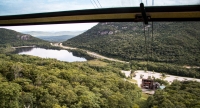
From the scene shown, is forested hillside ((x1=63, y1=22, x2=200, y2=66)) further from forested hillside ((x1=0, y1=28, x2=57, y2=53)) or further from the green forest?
forested hillside ((x1=0, y1=28, x2=57, y2=53))

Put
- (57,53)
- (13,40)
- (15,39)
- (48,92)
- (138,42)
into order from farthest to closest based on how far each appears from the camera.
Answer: (57,53) < (15,39) < (13,40) < (138,42) < (48,92)

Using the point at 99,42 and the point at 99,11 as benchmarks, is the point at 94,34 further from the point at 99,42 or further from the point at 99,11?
the point at 99,11

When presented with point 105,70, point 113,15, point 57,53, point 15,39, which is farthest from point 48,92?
point 15,39

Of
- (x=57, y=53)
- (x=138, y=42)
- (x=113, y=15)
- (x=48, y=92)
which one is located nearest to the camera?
(x=113, y=15)

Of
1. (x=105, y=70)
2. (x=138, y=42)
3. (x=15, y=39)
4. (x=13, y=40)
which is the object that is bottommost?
(x=105, y=70)

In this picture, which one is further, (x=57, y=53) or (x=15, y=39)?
(x=57, y=53)

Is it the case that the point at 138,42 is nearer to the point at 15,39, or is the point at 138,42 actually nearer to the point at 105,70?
the point at 105,70

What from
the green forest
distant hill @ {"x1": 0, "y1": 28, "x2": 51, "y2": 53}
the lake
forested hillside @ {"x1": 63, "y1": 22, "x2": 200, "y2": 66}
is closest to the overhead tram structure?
the green forest

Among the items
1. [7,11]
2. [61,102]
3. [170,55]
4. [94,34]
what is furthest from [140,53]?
[7,11]
